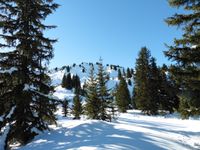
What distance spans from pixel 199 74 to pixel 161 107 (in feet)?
111

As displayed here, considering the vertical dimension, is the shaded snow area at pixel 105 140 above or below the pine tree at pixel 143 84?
below

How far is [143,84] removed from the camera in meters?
47.4

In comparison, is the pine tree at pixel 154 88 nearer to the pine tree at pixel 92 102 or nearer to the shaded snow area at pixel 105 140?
the pine tree at pixel 92 102

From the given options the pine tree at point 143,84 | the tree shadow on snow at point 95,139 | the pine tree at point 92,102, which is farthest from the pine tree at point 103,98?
the tree shadow on snow at point 95,139

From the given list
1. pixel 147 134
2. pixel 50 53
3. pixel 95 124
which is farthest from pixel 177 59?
pixel 50 53

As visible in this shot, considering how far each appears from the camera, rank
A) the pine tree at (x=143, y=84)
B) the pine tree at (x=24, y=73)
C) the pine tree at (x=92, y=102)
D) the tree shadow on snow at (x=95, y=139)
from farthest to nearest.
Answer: the pine tree at (x=143, y=84), the pine tree at (x=92, y=102), the pine tree at (x=24, y=73), the tree shadow on snow at (x=95, y=139)

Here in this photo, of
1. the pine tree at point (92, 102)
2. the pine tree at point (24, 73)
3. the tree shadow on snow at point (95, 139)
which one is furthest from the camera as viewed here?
the pine tree at point (92, 102)

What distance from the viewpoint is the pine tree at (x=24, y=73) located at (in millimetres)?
15578

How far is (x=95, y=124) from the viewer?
15297 mm

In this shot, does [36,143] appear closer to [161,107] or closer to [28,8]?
[28,8]

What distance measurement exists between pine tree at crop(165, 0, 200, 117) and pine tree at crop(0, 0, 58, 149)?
7535mm

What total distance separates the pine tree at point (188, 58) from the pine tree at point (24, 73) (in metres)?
7.53

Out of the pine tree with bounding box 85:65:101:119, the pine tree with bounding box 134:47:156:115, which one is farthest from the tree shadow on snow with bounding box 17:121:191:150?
the pine tree with bounding box 134:47:156:115

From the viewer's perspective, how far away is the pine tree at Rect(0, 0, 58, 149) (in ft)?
51.1
